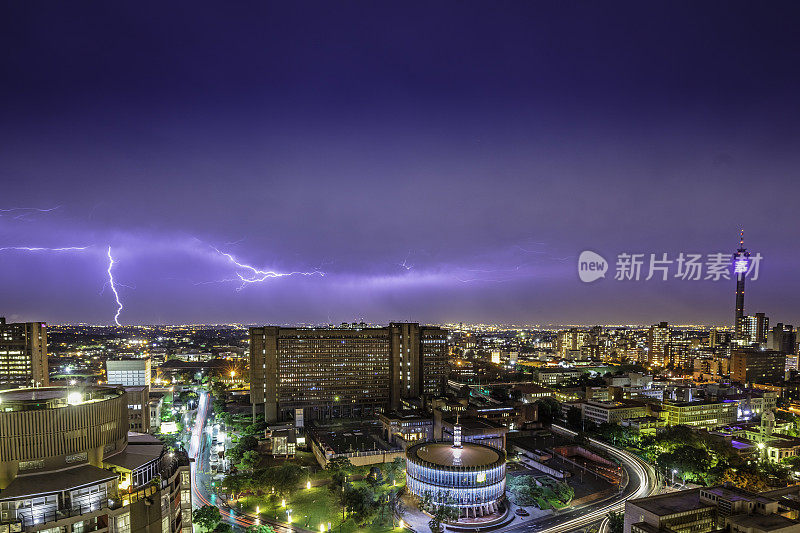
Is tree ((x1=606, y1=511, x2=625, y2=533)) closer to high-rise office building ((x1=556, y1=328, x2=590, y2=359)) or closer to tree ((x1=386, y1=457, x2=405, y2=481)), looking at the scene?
tree ((x1=386, y1=457, x2=405, y2=481))

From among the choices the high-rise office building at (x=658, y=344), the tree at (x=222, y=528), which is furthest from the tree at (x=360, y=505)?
the high-rise office building at (x=658, y=344)

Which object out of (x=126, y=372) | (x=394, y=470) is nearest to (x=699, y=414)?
(x=394, y=470)

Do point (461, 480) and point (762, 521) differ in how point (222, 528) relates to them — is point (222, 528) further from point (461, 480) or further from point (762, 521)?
point (762, 521)

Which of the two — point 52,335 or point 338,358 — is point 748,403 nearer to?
point 338,358

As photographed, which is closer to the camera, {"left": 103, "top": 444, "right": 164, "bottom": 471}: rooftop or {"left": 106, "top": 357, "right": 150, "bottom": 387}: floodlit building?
{"left": 103, "top": 444, "right": 164, "bottom": 471}: rooftop

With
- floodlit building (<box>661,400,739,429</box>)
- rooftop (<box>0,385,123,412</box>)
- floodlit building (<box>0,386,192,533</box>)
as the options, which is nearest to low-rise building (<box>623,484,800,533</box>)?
floodlit building (<box>0,386,192,533</box>)

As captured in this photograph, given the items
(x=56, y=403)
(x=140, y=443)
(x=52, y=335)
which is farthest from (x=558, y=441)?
(x=52, y=335)
